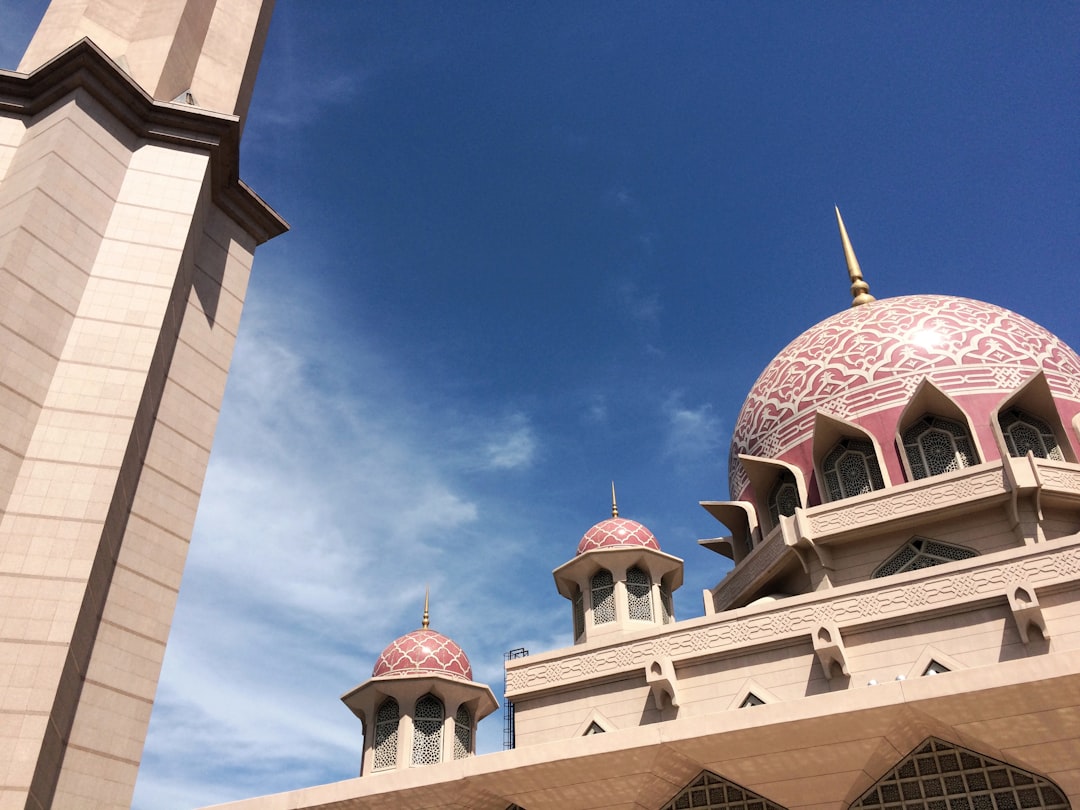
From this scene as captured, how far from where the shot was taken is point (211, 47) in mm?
8836

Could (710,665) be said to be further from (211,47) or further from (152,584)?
(211,47)

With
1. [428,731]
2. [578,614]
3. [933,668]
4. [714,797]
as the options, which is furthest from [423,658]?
[933,668]

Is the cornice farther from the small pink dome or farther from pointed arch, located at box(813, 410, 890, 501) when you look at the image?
pointed arch, located at box(813, 410, 890, 501)

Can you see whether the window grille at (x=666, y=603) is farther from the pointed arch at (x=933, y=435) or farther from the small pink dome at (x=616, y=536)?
the pointed arch at (x=933, y=435)

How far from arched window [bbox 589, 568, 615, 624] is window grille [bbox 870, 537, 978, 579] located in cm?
445

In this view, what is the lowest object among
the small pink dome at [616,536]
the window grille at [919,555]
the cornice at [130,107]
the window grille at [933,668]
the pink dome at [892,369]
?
the window grille at [933,668]

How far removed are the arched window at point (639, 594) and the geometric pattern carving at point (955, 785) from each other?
6.57 m

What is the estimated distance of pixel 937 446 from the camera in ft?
51.6

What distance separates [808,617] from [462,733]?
815 cm

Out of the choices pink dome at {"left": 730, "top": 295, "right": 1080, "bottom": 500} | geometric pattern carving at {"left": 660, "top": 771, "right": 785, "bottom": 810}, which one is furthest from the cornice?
pink dome at {"left": 730, "top": 295, "right": 1080, "bottom": 500}

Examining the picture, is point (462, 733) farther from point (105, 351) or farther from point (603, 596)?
point (105, 351)

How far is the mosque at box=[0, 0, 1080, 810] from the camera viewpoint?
235 inches

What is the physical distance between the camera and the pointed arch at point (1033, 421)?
1545cm

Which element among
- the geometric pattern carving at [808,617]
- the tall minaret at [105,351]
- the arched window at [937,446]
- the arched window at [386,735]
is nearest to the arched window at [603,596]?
the geometric pattern carving at [808,617]
